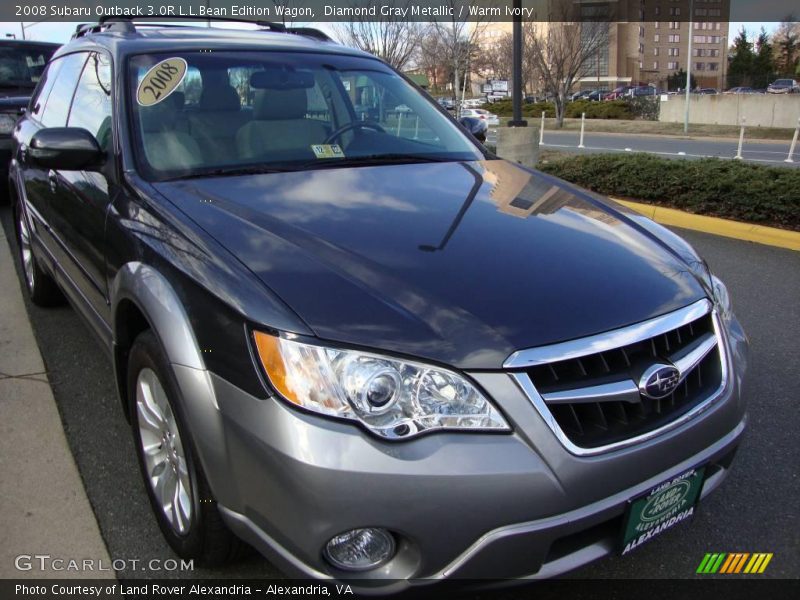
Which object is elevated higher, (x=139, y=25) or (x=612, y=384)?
(x=139, y=25)

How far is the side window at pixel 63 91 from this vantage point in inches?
141

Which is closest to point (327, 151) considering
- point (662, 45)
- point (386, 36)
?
point (386, 36)

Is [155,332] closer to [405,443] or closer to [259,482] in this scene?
[259,482]

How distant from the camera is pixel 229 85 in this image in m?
3.04

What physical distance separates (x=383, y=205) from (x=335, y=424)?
3.41 ft

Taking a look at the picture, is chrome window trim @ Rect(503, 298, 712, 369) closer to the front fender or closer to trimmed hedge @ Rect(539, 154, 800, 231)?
the front fender

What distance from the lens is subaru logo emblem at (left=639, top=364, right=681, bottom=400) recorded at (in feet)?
6.03

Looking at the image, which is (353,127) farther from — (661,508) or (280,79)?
(661,508)

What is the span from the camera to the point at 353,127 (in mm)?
3189

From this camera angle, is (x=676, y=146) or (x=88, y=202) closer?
(x=88, y=202)

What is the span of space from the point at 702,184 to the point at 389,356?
6.07m

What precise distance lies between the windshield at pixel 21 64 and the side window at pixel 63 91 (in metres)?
5.96

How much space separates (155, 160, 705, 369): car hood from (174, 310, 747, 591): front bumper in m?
0.22

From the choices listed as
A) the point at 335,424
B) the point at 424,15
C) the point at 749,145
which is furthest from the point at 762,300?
the point at 749,145
